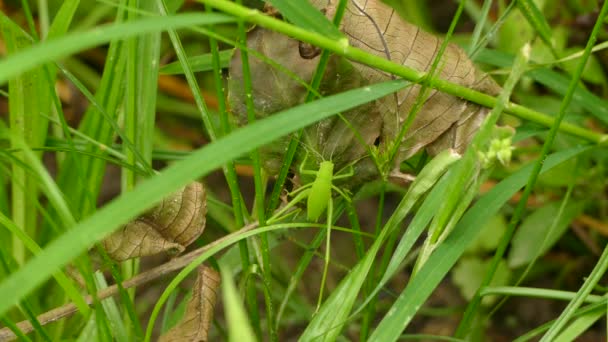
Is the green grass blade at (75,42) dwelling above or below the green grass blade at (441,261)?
above

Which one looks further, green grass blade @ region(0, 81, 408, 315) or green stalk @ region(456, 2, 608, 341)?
green stalk @ region(456, 2, 608, 341)

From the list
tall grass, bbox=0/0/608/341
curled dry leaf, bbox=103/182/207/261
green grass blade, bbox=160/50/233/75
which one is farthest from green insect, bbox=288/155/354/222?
A: green grass blade, bbox=160/50/233/75

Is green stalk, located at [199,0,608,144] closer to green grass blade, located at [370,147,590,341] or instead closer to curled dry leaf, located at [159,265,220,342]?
green grass blade, located at [370,147,590,341]

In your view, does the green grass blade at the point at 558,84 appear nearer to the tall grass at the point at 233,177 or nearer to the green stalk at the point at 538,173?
the tall grass at the point at 233,177

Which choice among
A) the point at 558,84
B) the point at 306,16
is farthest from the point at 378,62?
the point at 558,84

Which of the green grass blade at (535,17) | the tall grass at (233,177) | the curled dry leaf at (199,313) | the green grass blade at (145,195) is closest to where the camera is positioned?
the green grass blade at (145,195)

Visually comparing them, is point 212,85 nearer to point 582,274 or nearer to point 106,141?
point 106,141

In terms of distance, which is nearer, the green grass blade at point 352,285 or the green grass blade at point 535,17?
the green grass blade at point 352,285

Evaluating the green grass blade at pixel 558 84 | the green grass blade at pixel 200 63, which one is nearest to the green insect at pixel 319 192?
the green grass blade at pixel 200 63
